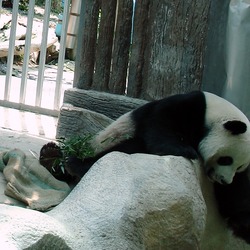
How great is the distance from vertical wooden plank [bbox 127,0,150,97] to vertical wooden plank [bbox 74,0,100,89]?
44cm

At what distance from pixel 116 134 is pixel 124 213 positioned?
1971mm

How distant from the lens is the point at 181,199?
11.5ft

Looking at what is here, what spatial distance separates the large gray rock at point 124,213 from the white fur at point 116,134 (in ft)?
3.89

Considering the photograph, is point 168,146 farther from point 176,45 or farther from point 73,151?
point 176,45

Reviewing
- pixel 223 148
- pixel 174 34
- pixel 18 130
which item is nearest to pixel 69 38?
pixel 18 130

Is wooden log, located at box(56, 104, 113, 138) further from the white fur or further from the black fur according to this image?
the black fur

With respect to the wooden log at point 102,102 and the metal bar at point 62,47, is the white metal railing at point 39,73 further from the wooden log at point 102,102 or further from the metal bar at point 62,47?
the wooden log at point 102,102

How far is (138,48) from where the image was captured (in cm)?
621

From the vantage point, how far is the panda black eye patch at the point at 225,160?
4.73 meters

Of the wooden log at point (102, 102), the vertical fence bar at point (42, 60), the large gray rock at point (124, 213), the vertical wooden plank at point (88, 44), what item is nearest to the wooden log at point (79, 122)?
the wooden log at point (102, 102)

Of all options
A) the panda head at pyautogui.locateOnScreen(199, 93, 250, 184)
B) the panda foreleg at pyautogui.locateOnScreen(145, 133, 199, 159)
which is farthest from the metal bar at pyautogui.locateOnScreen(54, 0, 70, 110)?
the panda head at pyautogui.locateOnScreen(199, 93, 250, 184)

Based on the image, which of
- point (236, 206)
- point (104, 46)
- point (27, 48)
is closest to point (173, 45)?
point (104, 46)

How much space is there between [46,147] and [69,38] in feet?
8.93

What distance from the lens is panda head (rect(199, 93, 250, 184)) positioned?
466 centimetres
